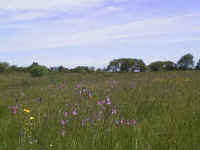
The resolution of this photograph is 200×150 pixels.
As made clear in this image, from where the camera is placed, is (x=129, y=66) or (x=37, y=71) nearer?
(x=37, y=71)

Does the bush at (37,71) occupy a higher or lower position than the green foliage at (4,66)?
lower

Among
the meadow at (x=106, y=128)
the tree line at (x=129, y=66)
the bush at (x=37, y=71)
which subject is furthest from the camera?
the tree line at (x=129, y=66)

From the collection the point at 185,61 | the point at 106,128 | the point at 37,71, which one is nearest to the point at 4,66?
the point at 37,71

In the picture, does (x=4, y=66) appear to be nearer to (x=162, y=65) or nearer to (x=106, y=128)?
(x=162, y=65)

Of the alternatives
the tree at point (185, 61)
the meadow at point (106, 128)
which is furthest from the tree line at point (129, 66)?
the meadow at point (106, 128)

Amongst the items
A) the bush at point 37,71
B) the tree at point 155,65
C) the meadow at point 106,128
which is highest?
the tree at point 155,65

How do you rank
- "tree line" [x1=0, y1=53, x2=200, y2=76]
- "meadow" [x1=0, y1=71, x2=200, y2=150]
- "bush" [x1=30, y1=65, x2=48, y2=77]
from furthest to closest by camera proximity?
Result: "tree line" [x1=0, y1=53, x2=200, y2=76] → "bush" [x1=30, y1=65, x2=48, y2=77] → "meadow" [x1=0, y1=71, x2=200, y2=150]

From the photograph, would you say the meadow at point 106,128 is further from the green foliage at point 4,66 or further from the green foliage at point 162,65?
the green foliage at point 4,66

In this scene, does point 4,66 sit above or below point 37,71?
above

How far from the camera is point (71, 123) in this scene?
10.0 feet

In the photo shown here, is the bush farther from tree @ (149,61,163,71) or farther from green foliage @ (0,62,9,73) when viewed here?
tree @ (149,61,163,71)

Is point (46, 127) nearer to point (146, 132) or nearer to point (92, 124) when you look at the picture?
point (92, 124)

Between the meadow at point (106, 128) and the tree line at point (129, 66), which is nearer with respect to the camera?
the meadow at point (106, 128)

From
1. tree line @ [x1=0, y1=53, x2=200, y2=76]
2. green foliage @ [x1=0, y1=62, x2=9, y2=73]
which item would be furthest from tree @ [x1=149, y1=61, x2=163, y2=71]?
green foliage @ [x1=0, y1=62, x2=9, y2=73]
